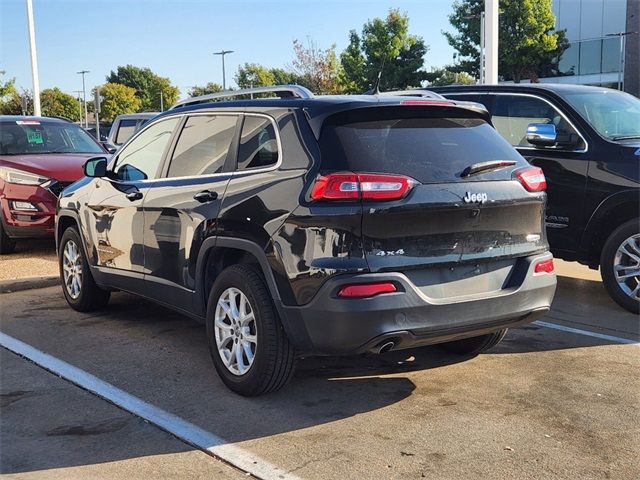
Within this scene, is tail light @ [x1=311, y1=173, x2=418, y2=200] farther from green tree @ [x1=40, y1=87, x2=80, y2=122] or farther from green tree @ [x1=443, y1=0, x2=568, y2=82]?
green tree @ [x1=40, y1=87, x2=80, y2=122]

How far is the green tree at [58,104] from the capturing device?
70562 millimetres

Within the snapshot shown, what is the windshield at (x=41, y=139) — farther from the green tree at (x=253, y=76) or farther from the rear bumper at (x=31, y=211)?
the green tree at (x=253, y=76)

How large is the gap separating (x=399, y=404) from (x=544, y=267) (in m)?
1.18

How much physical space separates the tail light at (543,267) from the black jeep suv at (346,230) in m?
0.02

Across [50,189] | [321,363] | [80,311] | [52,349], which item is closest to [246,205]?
[321,363]

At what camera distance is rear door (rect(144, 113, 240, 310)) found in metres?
4.52

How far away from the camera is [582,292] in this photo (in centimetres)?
704

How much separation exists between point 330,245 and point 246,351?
3.09 ft

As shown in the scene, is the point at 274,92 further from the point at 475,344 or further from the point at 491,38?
the point at 491,38

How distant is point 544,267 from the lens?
427cm

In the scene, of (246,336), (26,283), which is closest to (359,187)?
(246,336)

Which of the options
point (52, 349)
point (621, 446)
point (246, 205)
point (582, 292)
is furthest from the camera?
point (582, 292)

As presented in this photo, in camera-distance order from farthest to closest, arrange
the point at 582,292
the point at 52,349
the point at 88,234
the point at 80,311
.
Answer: the point at 582,292 < the point at 80,311 < the point at 88,234 < the point at 52,349

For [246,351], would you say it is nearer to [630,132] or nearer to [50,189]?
[630,132]
